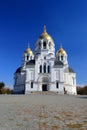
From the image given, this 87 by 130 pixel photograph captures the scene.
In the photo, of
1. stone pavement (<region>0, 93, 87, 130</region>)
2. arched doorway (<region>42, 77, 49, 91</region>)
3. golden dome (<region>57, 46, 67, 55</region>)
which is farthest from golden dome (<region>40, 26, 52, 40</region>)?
stone pavement (<region>0, 93, 87, 130</region>)

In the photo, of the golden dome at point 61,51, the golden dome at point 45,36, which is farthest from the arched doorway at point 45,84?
the golden dome at point 61,51

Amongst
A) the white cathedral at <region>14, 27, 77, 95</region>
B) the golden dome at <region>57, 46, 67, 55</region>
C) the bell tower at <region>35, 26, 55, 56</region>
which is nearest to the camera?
the white cathedral at <region>14, 27, 77, 95</region>

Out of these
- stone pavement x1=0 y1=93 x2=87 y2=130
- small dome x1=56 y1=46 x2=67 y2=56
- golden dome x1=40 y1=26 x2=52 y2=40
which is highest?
golden dome x1=40 y1=26 x2=52 y2=40

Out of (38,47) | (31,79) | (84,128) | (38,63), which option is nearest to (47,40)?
(38,47)

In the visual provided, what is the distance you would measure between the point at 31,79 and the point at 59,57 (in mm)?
16437

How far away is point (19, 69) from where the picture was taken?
67312 millimetres

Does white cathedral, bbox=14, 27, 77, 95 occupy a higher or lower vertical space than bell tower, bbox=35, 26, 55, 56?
lower

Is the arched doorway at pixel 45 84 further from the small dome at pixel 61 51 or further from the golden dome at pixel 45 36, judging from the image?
the small dome at pixel 61 51

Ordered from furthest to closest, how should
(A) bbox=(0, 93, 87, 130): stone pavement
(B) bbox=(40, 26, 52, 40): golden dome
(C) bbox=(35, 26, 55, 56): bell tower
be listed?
1. (B) bbox=(40, 26, 52, 40): golden dome
2. (C) bbox=(35, 26, 55, 56): bell tower
3. (A) bbox=(0, 93, 87, 130): stone pavement

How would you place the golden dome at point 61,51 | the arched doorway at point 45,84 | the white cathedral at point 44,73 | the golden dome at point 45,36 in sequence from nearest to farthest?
the white cathedral at point 44,73, the arched doorway at point 45,84, the golden dome at point 45,36, the golden dome at point 61,51

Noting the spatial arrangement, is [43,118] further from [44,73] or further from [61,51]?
[61,51]

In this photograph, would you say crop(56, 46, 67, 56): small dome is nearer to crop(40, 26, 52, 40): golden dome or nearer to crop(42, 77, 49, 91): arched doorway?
crop(40, 26, 52, 40): golden dome

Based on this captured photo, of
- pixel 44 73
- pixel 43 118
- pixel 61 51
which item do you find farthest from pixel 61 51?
pixel 43 118

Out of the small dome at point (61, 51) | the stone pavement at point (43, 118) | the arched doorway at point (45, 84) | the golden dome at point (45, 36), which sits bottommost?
the stone pavement at point (43, 118)
